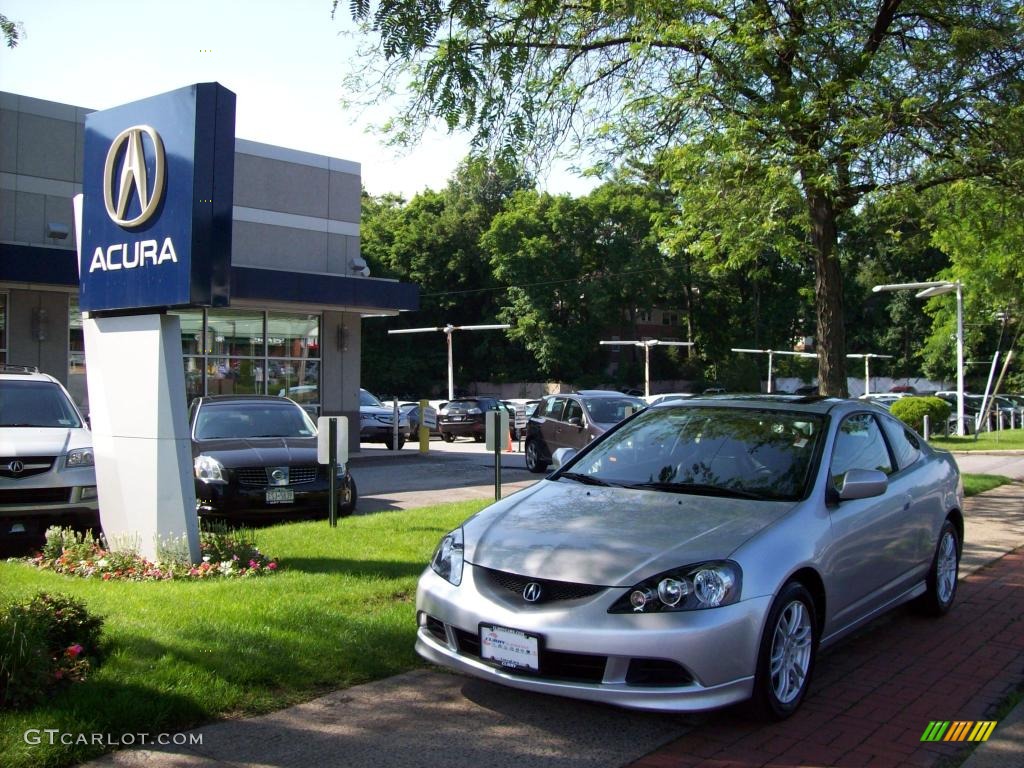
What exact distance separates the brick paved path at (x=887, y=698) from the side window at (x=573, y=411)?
11.2 m

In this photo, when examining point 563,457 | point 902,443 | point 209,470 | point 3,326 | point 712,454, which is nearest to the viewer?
point 712,454

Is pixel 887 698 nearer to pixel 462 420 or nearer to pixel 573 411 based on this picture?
pixel 573 411

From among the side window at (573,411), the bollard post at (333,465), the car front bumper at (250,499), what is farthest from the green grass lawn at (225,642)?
the side window at (573,411)

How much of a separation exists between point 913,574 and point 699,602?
9.05ft

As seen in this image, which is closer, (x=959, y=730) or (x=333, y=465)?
(x=959, y=730)

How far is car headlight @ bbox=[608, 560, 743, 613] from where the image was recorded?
14.2ft

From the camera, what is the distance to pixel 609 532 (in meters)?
4.83

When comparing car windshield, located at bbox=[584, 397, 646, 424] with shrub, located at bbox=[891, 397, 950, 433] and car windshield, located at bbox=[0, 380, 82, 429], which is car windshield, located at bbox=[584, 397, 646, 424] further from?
shrub, located at bbox=[891, 397, 950, 433]

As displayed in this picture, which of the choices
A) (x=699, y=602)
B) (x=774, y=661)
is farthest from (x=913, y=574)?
(x=699, y=602)

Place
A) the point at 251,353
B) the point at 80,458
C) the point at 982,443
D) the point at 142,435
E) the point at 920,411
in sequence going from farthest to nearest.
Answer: the point at 920,411 → the point at 982,443 → the point at 251,353 → the point at 80,458 → the point at 142,435

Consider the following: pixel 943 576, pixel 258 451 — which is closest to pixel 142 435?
pixel 258 451

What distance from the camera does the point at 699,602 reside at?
14.2 ft

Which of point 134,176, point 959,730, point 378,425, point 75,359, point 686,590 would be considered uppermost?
point 134,176

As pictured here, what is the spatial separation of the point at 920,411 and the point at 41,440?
2428 cm
